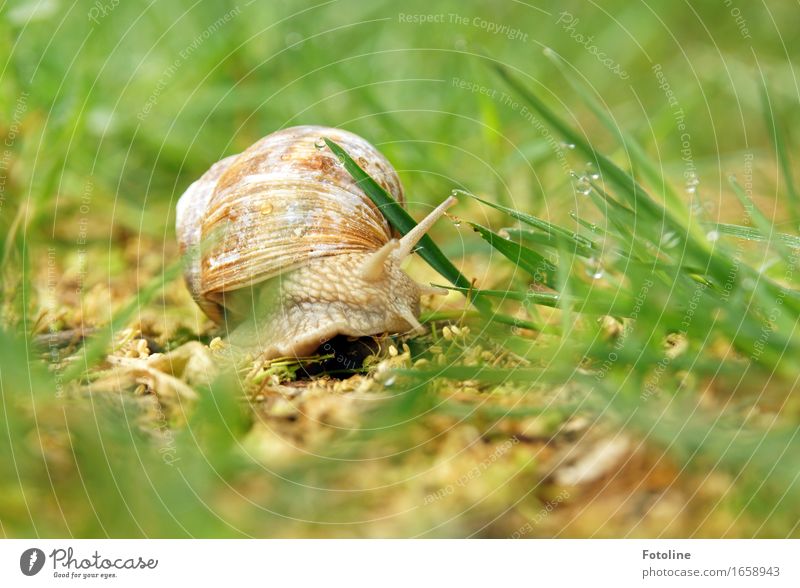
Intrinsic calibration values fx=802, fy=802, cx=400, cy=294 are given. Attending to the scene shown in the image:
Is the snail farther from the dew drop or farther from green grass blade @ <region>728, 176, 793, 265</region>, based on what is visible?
green grass blade @ <region>728, 176, 793, 265</region>

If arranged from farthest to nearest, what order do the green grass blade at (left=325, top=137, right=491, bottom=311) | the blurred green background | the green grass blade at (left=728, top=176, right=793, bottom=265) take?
the green grass blade at (left=325, top=137, right=491, bottom=311) → the green grass blade at (left=728, top=176, right=793, bottom=265) → the blurred green background

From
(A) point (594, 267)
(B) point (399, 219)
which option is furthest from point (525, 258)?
(B) point (399, 219)

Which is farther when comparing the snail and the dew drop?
the snail

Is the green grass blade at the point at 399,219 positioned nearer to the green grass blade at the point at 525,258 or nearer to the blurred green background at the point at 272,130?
the green grass blade at the point at 525,258

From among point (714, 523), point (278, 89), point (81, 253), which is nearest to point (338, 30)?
point (278, 89)

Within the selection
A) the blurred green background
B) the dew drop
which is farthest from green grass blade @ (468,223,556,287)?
the blurred green background

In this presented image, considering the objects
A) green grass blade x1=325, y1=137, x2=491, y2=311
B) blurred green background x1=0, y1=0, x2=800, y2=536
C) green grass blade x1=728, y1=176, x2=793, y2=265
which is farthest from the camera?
green grass blade x1=325, y1=137, x2=491, y2=311

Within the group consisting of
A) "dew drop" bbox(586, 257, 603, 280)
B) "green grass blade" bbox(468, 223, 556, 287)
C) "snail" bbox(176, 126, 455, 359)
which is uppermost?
"dew drop" bbox(586, 257, 603, 280)
